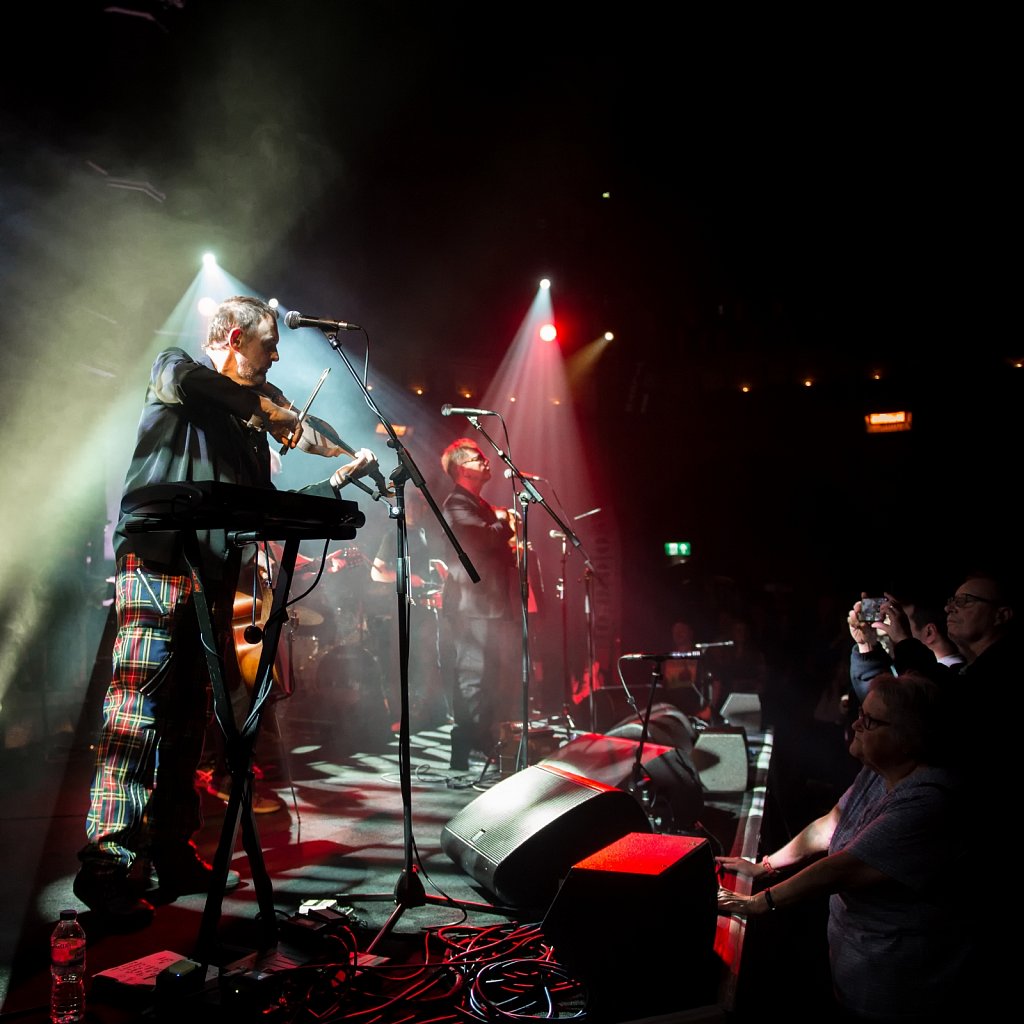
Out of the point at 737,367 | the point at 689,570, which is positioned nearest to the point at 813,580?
the point at 689,570

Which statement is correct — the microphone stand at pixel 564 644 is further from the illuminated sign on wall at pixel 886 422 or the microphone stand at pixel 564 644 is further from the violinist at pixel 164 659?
the illuminated sign on wall at pixel 886 422

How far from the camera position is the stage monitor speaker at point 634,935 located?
2.01 metres

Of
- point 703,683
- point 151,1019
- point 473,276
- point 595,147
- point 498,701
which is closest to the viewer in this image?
point 151,1019

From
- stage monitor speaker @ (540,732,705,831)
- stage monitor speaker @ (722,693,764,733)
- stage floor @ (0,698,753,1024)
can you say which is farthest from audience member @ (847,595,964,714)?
stage monitor speaker @ (722,693,764,733)

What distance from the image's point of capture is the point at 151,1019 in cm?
181

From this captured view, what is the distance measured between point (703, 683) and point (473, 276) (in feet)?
21.7

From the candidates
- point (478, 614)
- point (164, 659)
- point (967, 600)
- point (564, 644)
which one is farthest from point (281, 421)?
point (564, 644)

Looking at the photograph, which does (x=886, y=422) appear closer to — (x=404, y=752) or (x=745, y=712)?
(x=745, y=712)

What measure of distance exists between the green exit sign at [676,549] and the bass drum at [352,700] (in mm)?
9644

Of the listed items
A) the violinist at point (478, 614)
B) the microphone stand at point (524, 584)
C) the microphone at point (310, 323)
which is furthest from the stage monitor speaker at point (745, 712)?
the microphone at point (310, 323)

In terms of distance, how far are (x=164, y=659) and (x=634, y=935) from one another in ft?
5.60

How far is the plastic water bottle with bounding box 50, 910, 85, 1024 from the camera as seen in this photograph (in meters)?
1.92

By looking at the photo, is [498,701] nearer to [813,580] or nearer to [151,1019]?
[151,1019]

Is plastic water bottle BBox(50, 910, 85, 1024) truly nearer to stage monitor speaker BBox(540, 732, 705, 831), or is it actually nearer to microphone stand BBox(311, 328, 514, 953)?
microphone stand BBox(311, 328, 514, 953)
